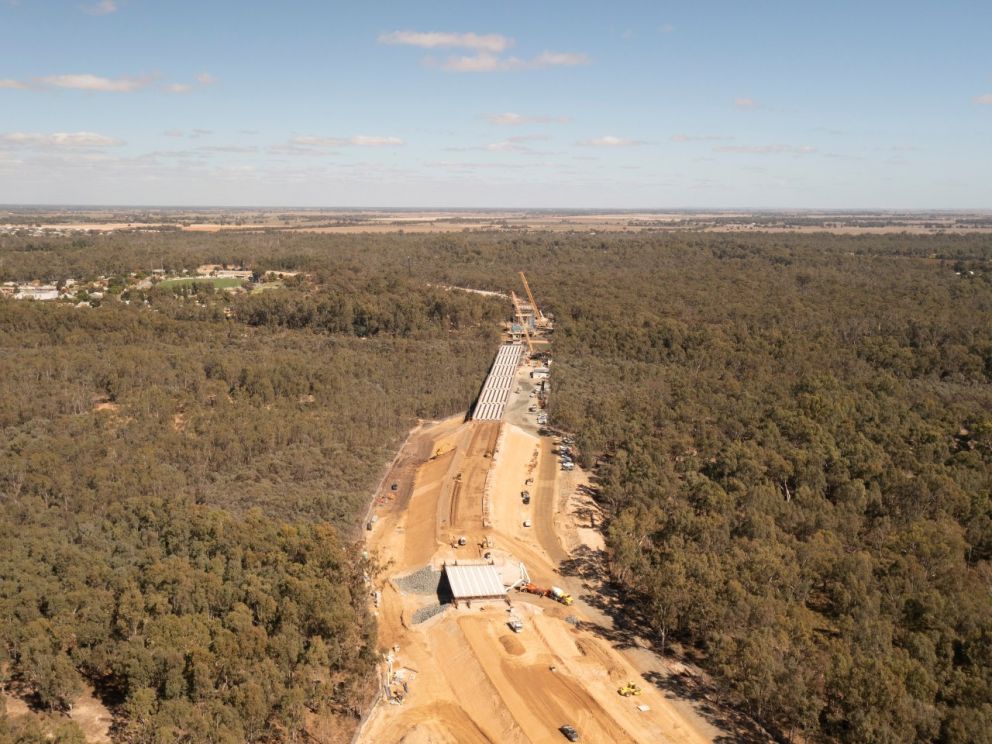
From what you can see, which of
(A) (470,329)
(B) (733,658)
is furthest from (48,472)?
(A) (470,329)

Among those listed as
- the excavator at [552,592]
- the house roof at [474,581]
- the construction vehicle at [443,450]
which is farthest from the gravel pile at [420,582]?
the construction vehicle at [443,450]

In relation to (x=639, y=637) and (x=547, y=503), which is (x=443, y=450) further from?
(x=639, y=637)

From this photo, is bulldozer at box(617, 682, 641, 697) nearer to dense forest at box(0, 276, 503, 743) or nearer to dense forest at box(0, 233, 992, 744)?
dense forest at box(0, 233, 992, 744)

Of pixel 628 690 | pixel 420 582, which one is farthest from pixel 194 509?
pixel 628 690

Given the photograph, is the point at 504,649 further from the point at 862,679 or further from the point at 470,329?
the point at 470,329

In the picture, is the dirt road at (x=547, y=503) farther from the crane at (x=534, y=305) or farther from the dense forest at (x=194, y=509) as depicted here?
the crane at (x=534, y=305)

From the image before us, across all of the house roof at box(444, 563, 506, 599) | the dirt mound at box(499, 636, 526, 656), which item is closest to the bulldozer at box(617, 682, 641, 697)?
the dirt mound at box(499, 636, 526, 656)
